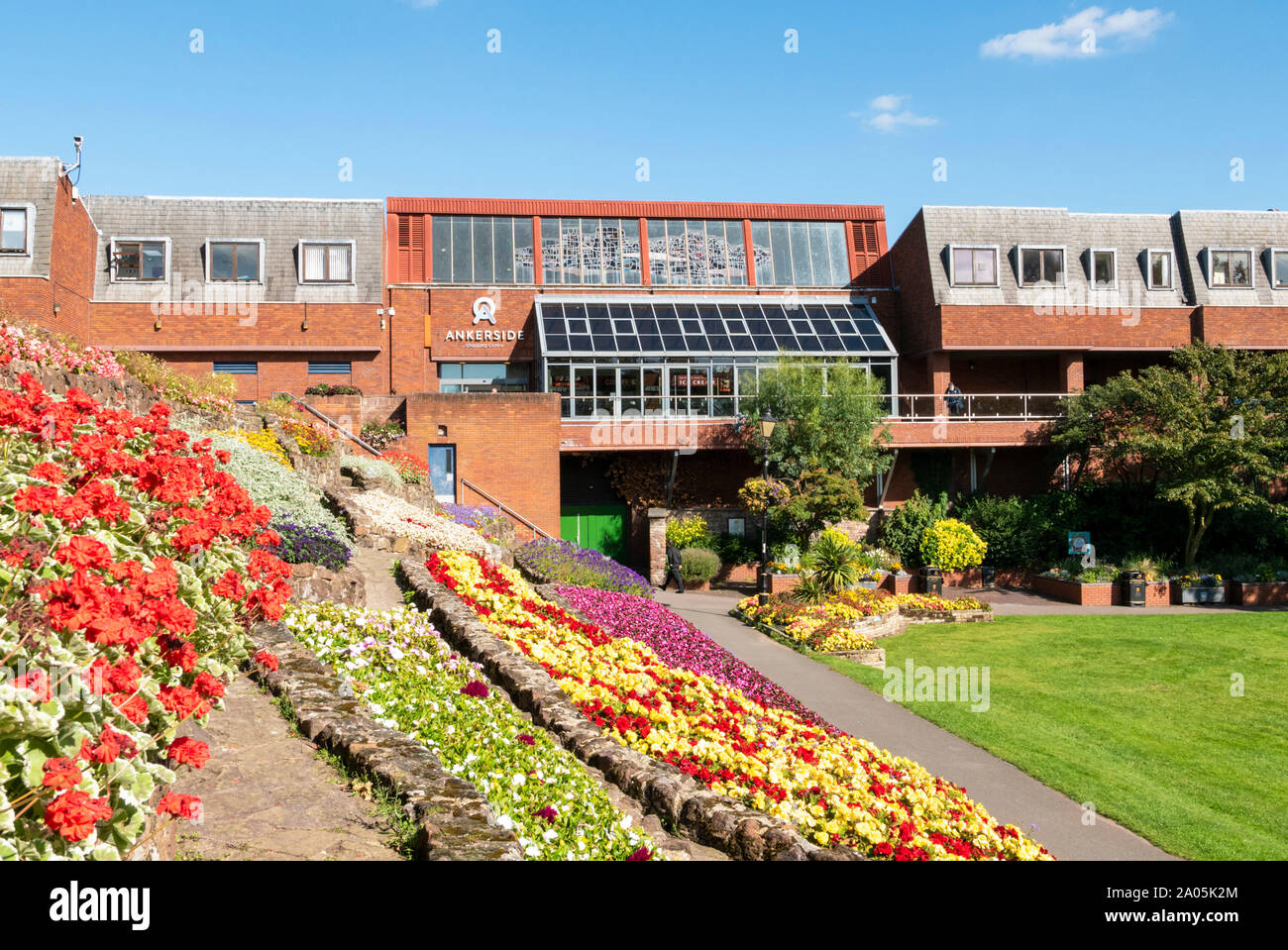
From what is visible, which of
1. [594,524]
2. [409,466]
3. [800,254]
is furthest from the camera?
[800,254]

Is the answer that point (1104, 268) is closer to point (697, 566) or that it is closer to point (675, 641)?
point (697, 566)

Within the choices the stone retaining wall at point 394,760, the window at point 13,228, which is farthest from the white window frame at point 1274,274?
the window at point 13,228

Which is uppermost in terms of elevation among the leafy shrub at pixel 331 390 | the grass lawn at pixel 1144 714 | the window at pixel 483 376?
the window at pixel 483 376

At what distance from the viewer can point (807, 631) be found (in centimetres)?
1670

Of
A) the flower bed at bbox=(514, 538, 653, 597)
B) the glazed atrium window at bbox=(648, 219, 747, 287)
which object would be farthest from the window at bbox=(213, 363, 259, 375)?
the flower bed at bbox=(514, 538, 653, 597)

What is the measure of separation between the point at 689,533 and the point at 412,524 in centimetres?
1144

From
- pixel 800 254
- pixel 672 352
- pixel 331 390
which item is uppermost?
pixel 800 254

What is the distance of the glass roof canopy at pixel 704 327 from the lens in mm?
28203

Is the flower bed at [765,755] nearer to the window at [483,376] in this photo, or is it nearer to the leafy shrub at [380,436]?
the leafy shrub at [380,436]

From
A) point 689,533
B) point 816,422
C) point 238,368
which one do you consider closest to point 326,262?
point 238,368

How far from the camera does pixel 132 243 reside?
28734 mm

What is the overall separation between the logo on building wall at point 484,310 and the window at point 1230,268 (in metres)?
24.1

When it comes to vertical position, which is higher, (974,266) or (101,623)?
(974,266)
